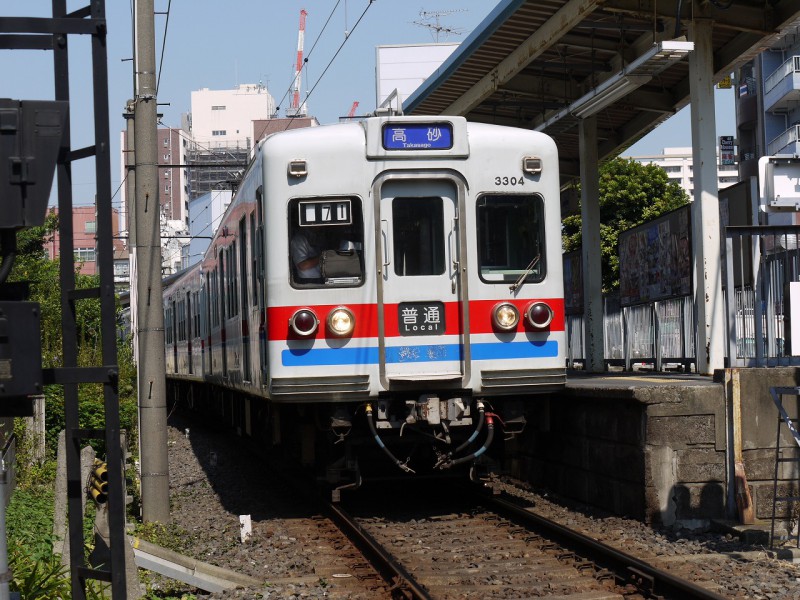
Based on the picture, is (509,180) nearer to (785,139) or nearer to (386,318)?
(386,318)

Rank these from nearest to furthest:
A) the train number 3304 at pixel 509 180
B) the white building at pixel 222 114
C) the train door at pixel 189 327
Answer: the train number 3304 at pixel 509 180
the train door at pixel 189 327
the white building at pixel 222 114

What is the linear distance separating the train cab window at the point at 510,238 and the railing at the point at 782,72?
125 ft

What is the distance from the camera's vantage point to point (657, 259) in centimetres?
1479

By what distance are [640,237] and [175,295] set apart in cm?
1298

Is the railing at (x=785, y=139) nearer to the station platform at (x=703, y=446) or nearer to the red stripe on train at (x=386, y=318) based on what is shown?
the red stripe on train at (x=386, y=318)

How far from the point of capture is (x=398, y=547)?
873 centimetres

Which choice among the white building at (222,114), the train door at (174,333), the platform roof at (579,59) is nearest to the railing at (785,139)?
the train door at (174,333)

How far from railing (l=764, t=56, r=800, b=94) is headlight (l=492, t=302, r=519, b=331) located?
38.6m

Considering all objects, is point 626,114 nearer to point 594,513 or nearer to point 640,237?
point 640,237

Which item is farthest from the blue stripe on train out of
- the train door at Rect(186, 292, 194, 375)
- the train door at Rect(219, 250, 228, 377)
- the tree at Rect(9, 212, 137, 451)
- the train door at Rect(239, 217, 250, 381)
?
the train door at Rect(186, 292, 194, 375)

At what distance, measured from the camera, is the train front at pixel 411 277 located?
9.59 metres

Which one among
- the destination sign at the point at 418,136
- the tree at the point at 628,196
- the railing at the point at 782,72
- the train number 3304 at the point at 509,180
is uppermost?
the railing at the point at 782,72

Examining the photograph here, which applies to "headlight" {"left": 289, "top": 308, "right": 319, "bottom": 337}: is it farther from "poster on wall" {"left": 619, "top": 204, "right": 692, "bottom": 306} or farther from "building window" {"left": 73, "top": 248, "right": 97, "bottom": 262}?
"poster on wall" {"left": 619, "top": 204, "right": 692, "bottom": 306}

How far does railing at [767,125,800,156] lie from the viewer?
45075 mm
